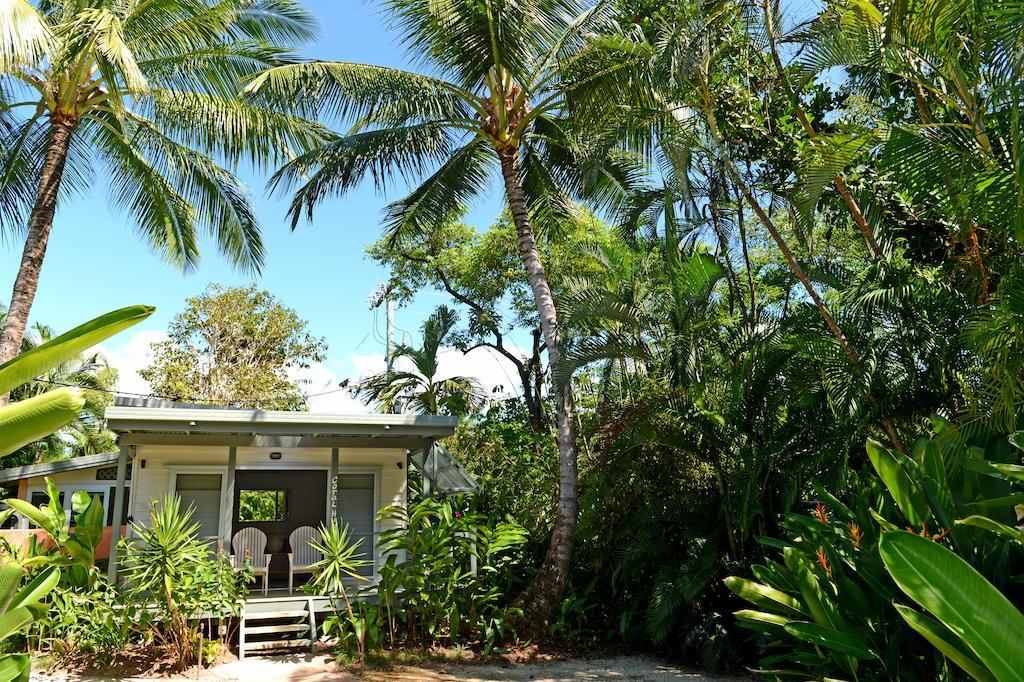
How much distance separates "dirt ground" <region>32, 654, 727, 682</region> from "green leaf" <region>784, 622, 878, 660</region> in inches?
218

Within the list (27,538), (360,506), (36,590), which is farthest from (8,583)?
(27,538)

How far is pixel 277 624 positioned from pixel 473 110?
8467 mm

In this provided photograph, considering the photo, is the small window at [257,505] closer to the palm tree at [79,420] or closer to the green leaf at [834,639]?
the palm tree at [79,420]

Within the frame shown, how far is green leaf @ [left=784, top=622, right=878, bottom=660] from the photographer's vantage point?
3416 mm

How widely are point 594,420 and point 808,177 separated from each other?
5.44m

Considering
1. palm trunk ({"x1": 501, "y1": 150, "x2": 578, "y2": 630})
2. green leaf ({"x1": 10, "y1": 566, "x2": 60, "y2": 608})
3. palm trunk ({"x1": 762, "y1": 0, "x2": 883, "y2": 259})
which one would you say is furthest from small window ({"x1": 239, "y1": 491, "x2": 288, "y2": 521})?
green leaf ({"x1": 10, "y1": 566, "x2": 60, "y2": 608})

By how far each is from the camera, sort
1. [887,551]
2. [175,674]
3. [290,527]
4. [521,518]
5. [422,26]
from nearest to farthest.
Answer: [887,551], [175,674], [422,26], [521,518], [290,527]

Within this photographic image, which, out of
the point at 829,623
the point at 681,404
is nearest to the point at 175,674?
the point at 681,404

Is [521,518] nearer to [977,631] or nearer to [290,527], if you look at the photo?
[290,527]

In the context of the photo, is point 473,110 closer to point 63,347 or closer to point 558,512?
point 558,512

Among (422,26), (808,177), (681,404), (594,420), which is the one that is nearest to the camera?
(808,177)

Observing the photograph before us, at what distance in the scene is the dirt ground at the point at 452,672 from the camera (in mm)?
8469

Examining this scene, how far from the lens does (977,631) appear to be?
2.36 meters

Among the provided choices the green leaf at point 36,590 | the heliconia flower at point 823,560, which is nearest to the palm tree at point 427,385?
the heliconia flower at point 823,560
